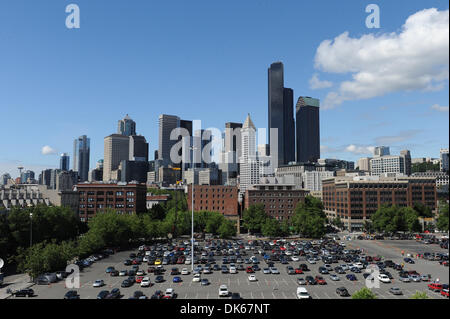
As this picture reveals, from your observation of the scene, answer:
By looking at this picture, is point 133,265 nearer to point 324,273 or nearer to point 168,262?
point 168,262

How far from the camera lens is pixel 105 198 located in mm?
98250

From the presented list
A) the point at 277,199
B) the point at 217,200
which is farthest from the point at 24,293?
the point at 277,199

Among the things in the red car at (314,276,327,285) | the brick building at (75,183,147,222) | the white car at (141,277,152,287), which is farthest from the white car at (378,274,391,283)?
the brick building at (75,183,147,222)

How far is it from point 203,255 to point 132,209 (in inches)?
1782

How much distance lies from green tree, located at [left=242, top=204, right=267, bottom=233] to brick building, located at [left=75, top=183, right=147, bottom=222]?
32568 mm

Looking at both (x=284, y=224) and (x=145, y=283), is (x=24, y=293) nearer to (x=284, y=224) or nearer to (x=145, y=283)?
(x=145, y=283)

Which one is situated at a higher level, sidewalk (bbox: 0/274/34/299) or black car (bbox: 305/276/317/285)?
black car (bbox: 305/276/317/285)

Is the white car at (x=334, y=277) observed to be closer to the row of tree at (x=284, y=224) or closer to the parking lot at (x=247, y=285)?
the parking lot at (x=247, y=285)

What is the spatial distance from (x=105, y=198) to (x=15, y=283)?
56916 millimetres

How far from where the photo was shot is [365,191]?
109625mm

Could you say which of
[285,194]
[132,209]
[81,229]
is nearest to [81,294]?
[81,229]

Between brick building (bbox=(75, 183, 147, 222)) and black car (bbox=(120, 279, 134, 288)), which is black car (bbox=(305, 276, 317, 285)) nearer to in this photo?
black car (bbox=(120, 279, 134, 288))

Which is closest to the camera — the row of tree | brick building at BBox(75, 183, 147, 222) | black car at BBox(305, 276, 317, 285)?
black car at BBox(305, 276, 317, 285)

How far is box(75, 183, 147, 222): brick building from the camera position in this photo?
9719cm
